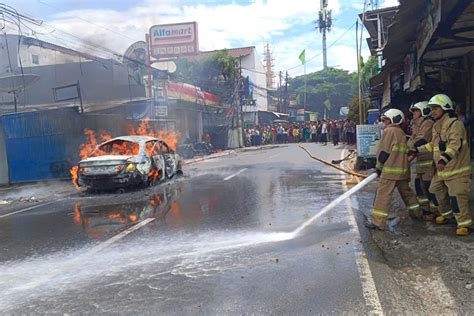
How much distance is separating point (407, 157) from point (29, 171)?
44.7 ft

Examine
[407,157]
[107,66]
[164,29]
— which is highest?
[164,29]

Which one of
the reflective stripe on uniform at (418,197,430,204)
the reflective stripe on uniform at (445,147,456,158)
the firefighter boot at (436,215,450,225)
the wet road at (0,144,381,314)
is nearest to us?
the wet road at (0,144,381,314)

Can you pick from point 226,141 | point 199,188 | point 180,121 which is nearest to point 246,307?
point 199,188

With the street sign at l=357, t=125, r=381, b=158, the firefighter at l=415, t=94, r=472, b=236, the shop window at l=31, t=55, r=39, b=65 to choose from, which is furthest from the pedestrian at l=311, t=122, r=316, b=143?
the firefighter at l=415, t=94, r=472, b=236

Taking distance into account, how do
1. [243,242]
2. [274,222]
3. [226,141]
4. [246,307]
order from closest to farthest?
[246,307], [243,242], [274,222], [226,141]

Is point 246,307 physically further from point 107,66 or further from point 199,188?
point 107,66

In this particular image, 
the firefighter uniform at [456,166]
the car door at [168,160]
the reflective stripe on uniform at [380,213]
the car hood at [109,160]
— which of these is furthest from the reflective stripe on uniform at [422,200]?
the car door at [168,160]

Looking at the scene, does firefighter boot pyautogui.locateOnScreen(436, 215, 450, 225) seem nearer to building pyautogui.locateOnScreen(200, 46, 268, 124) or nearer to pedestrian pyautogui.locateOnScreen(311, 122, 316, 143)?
pedestrian pyautogui.locateOnScreen(311, 122, 316, 143)

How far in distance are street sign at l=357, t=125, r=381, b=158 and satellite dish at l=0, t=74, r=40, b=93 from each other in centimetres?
1176

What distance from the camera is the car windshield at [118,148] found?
12.9m

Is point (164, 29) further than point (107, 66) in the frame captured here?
Yes

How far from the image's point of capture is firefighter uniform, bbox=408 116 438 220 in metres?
6.89

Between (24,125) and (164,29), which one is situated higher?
(164,29)

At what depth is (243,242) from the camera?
6164 mm
